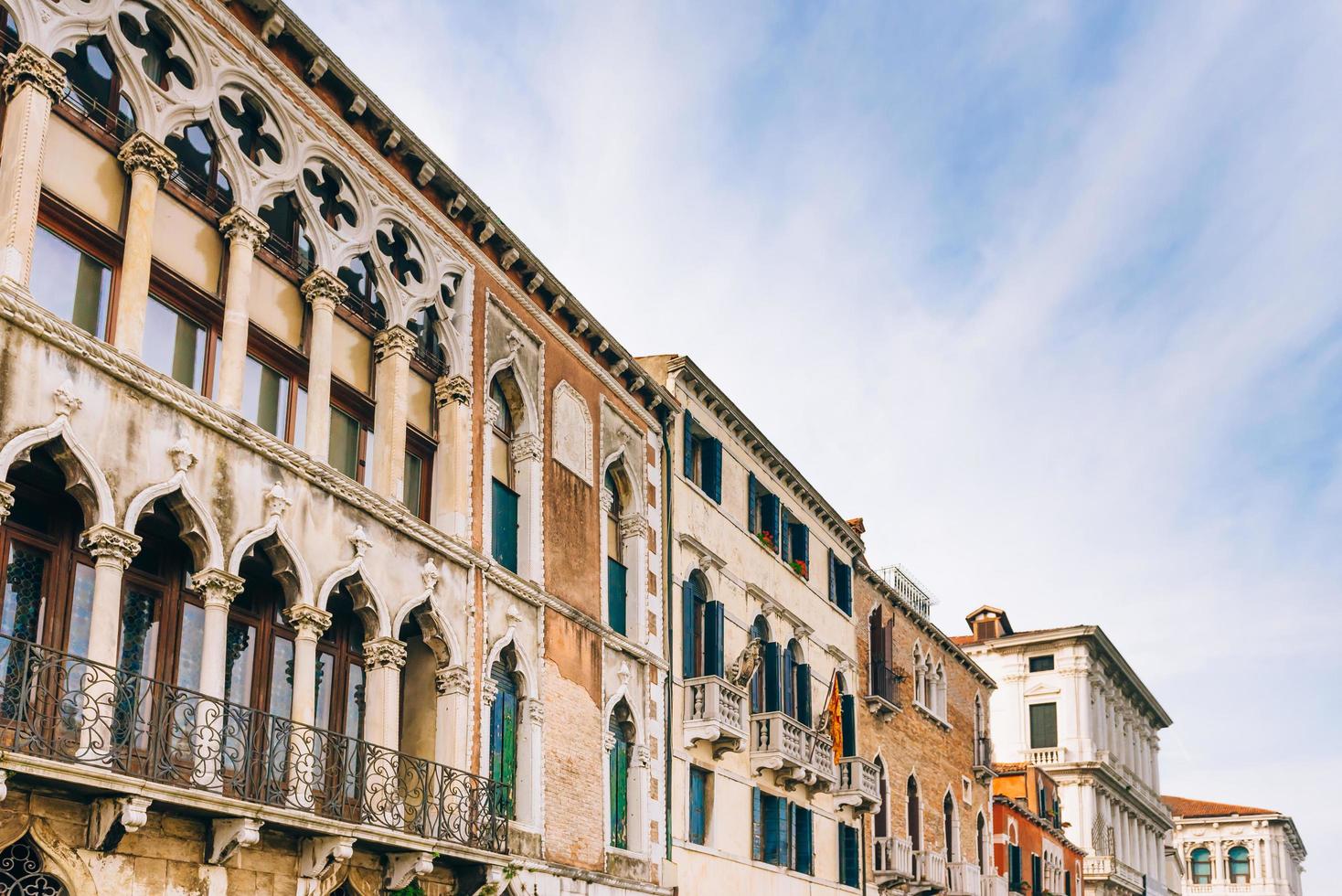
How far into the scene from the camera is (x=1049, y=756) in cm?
5731

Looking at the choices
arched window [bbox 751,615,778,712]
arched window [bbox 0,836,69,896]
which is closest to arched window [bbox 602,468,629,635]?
arched window [bbox 751,615,778,712]

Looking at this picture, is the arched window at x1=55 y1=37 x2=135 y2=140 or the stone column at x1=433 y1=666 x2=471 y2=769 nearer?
the arched window at x1=55 y1=37 x2=135 y2=140

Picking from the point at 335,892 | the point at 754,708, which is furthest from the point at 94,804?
the point at 754,708

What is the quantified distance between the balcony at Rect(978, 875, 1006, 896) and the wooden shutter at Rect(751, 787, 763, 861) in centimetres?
1295

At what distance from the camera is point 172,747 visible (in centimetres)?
1272

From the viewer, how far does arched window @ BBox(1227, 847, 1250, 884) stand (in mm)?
83812

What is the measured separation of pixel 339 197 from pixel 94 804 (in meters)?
7.11

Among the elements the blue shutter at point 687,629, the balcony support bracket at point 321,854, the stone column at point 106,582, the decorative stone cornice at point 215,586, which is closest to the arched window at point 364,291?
the decorative stone cornice at point 215,586

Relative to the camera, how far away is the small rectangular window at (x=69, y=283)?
1272 centimetres

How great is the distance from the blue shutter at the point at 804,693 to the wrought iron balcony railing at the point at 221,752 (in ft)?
38.7

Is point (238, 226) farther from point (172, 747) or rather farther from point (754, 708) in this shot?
point (754, 708)

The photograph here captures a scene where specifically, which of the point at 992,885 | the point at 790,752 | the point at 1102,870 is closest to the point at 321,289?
the point at 790,752

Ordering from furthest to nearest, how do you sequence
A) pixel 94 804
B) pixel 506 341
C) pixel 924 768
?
pixel 924 768 < pixel 506 341 < pixel 94 804

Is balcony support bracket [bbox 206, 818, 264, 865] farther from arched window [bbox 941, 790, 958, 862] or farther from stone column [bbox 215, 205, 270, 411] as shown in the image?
arched window [bbox 941, 790, 958, 862]
